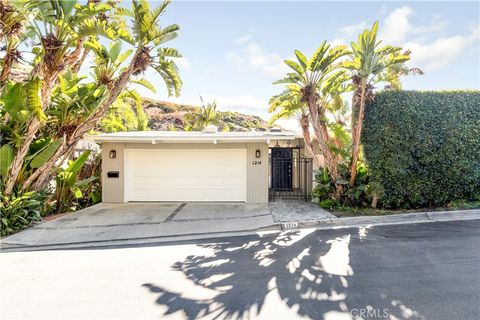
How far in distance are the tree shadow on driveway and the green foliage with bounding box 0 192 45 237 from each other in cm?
514

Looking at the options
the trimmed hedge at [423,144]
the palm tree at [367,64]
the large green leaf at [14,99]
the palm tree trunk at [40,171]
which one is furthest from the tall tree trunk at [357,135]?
the large green leaf at [14,99]

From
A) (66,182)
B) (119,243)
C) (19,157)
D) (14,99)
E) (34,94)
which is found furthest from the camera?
(66,182)

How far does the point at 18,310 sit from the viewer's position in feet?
10.2

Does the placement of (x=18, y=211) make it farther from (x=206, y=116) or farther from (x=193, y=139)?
(x=206, y=116)

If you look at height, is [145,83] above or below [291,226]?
above

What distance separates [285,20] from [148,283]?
367 inches

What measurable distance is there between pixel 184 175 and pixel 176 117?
103ft

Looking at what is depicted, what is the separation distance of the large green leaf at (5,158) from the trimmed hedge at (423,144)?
10.3 meters

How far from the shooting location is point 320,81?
7.87 m

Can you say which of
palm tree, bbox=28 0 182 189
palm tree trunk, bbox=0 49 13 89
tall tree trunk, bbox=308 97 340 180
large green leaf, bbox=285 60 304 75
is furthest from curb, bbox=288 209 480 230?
palm tree trunk, bbox=0 49 13 89

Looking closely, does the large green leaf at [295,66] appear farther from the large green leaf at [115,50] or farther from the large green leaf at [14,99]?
the large green leaf at [14,99]

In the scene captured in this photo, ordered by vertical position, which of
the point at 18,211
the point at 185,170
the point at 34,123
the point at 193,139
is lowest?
the point at 18,211

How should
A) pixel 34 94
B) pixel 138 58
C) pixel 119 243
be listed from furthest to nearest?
pixel 138 58, pixel 34 94, pixel 119 243

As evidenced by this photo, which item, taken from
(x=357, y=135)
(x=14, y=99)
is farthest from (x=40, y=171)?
(x=357, y=135)
